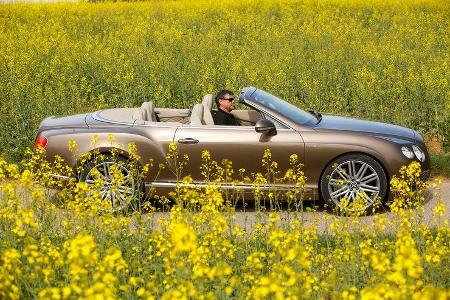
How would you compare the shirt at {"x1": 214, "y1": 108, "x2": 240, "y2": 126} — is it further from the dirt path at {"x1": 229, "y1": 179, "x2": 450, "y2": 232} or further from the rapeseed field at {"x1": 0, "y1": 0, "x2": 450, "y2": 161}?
the rapeseed field at {"x1": 0, "y1": 0, "x2": 450, "y2": 161}

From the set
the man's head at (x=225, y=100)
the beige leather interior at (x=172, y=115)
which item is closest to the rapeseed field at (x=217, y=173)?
the man's head at (x=225, y=100)

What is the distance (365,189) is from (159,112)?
2824 millimetres

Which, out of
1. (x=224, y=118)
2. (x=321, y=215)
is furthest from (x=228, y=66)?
(x=321, y=215)

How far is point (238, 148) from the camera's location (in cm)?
1021

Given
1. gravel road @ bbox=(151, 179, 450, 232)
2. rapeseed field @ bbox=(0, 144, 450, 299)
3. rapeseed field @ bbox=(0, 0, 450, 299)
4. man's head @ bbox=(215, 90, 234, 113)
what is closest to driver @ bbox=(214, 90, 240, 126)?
man's head @ bbox=(215, 90, 234, 113)

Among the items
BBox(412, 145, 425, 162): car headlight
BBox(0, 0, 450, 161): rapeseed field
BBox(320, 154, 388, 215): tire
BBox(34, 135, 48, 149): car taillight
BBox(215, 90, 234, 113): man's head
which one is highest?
BBox(0, 0, 450, 161): rapeseed field

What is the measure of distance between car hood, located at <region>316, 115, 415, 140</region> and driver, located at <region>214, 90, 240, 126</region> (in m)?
1.06

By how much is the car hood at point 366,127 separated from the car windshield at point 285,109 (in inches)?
6.7

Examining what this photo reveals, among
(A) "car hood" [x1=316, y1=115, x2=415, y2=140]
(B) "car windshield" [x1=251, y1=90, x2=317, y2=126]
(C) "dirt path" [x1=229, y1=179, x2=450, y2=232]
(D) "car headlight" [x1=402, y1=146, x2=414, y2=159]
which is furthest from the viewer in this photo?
(B) "car windshield" [x1=251, y1=90, x2=317, y2=126]

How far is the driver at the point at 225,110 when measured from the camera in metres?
10.7

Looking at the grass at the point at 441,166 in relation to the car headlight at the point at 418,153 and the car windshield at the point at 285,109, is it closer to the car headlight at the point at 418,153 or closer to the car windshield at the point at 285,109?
the car headlight at the point at 418,153

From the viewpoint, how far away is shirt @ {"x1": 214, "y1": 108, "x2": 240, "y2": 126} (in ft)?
35.2

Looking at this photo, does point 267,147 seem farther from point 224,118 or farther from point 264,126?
point 224,118

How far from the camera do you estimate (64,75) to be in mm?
17875
